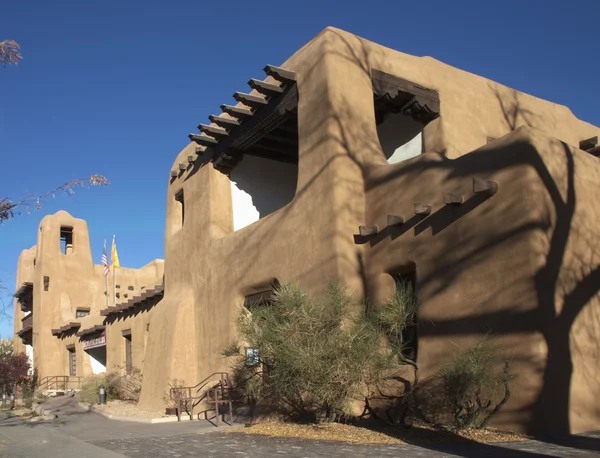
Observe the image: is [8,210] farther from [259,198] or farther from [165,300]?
[165,300]

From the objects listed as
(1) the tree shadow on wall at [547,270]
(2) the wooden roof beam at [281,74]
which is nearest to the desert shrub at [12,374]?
(2) the wooden roof beam at [281,74]

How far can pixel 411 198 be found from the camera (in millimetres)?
12617

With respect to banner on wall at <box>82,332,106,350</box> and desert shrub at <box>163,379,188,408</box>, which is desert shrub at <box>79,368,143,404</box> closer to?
desert shrub at <box>163,379,188,408</box>

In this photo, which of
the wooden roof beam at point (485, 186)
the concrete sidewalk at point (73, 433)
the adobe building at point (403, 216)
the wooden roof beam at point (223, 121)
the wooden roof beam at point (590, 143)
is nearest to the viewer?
the adobe building at point (403, 216)

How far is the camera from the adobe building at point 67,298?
1353 inches

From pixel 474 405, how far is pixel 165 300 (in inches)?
527

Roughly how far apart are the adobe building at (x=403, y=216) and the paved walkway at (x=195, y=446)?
1.45 m

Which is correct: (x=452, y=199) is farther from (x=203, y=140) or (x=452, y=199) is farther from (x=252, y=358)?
(x=203, y=140)

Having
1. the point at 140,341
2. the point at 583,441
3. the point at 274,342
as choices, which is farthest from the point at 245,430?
the point at 140,341

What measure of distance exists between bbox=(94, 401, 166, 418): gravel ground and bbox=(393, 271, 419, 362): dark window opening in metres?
8.36

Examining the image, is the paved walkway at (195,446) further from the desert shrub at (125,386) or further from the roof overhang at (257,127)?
the roof overhang at (257,127)

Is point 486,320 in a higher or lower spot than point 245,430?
higher

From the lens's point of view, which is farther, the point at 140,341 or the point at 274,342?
the point at 140,341

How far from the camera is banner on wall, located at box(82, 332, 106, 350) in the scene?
3004cm
